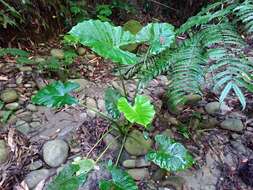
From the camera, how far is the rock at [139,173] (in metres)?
1.71

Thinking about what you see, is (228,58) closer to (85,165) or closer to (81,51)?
(85,165)

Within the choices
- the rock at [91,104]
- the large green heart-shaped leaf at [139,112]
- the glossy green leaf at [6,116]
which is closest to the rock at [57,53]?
the rock at [91,104]

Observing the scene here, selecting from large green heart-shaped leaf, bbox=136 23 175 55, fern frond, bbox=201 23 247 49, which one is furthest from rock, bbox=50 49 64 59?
fern frond, bbox=201 23 247 49

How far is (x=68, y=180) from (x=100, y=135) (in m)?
0.40

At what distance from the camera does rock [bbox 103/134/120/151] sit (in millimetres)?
1793

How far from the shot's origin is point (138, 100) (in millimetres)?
1562

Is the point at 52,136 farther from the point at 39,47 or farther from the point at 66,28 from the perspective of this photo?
the point at 66,28

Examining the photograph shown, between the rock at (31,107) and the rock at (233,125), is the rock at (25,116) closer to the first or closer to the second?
the rock at (31,107)

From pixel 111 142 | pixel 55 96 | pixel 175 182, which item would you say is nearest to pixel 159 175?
pixel 175 182

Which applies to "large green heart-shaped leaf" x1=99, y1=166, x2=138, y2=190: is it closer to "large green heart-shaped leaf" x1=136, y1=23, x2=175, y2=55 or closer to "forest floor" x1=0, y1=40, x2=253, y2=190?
"forest floor" x1=0, y1=40, x2=253, y2=190

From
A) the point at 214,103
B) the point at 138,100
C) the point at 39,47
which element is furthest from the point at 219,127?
the point at 39,47

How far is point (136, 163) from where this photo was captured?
1.75 m

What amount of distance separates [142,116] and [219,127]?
0.71 metres

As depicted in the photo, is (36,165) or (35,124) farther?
(35,124)
